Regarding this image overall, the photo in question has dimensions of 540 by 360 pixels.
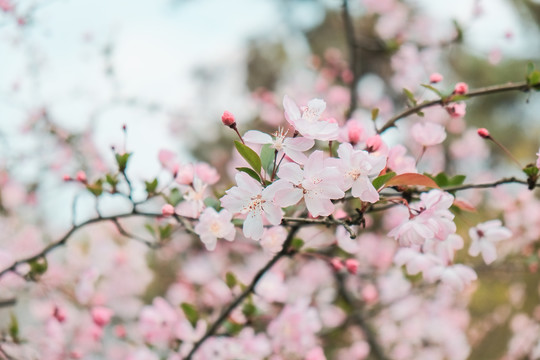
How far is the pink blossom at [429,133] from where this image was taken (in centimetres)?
89

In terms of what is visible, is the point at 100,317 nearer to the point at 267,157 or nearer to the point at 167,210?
the point at 167,210

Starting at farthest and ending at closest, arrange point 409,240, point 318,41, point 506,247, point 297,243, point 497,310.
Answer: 1. point 318,41
2. point 497,310
3. point 506,247
4. point 297,243
5. point 409,240

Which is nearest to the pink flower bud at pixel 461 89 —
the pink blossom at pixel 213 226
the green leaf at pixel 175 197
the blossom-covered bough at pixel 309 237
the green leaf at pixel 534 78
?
the blossom-covered bough at pixel 309 237

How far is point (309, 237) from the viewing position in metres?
1.31

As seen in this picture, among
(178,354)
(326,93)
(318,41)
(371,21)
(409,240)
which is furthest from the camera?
(318,41)

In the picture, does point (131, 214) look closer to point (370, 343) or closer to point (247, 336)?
point (247, 336)

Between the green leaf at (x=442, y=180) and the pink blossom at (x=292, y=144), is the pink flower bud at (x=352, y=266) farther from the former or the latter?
the pink blossom at (x=292, y=144)

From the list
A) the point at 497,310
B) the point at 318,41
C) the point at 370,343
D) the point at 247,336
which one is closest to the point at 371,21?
the point at 318,41

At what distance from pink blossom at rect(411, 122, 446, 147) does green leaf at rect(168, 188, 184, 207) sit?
1.76 feet

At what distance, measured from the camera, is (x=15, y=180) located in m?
2.45

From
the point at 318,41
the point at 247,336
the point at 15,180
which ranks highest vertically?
the point at 15,180

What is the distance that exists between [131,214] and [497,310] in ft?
9.73

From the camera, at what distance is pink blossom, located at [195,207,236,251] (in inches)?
30.1

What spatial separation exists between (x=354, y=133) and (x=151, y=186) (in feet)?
1.45
